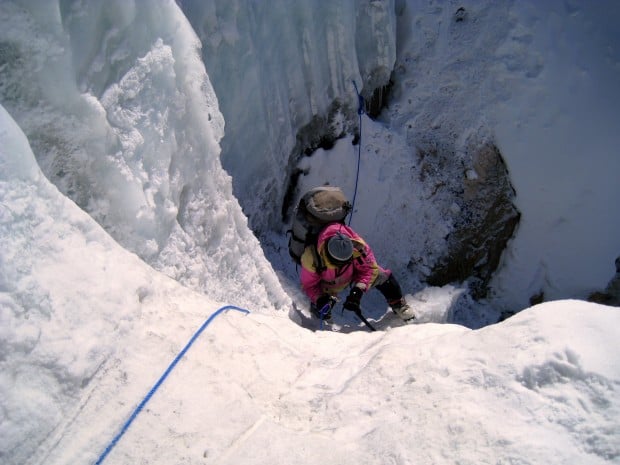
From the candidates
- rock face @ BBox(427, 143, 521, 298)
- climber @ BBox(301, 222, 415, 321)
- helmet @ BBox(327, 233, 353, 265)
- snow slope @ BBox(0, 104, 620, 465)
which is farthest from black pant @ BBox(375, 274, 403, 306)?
snow slope @ BBox(0, 104, 620, 465)

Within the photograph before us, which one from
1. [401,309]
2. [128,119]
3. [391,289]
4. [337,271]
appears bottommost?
[401,309]

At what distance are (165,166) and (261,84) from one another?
74.5 inches

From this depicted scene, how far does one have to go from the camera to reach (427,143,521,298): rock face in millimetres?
5289

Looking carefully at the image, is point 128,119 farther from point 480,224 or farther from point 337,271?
point 480,224

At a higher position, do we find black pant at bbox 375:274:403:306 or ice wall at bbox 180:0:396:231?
ice wall at bbox 180:0:396:231

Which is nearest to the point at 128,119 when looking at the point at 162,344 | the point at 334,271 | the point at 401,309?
the point at 162,344

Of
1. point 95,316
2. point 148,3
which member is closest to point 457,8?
point 148,3

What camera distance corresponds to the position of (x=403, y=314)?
14.1 feet

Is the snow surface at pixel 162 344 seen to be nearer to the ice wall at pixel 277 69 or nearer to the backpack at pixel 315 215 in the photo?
the ice wall at pixel 277 69

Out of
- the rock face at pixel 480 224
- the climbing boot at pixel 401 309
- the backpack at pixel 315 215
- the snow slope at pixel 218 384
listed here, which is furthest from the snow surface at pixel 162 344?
the rock face at pixel 480 224

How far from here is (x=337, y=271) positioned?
12.0ft

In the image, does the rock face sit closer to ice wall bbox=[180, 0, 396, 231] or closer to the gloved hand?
ice wall bbox=[180, 0, 396, 231]

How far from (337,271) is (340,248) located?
0.43 m

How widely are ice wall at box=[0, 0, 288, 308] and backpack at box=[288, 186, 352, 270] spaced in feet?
2.71
